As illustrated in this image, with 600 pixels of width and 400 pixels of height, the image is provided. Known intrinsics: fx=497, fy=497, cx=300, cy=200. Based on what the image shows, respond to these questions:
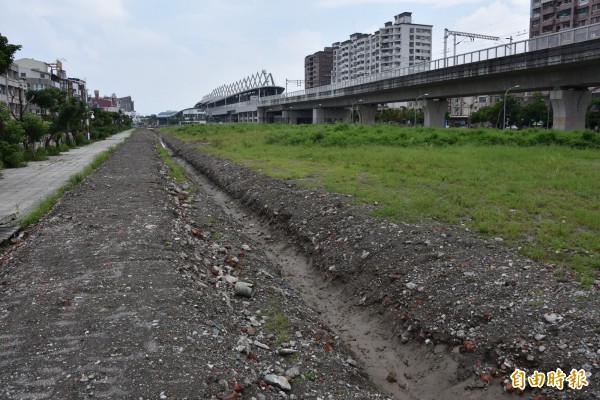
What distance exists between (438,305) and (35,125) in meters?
36.7

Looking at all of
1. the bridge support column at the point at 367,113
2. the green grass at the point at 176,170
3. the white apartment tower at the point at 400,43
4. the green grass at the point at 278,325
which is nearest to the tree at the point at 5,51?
the green grass at the point at 176,170

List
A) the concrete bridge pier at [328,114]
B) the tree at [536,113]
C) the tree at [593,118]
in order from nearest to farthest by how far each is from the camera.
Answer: the tree at [593,118] < the tree at [536,113] < the concrete bridge pier at [328,114]

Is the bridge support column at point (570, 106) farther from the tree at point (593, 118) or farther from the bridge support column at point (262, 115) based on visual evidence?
the bridge support column at point (262, 115)

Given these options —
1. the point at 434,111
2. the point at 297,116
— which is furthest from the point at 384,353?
the point at 297,116

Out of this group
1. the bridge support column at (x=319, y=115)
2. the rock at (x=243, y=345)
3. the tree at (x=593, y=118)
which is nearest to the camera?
the rock at (x=243, y=345)

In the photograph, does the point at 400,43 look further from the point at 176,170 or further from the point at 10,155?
the point at 10,155

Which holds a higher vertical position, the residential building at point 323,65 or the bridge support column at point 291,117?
the residential building at point 323,65

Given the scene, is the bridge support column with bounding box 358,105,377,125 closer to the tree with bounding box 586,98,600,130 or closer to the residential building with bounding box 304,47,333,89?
the tree with bounding box 586,98,600,130

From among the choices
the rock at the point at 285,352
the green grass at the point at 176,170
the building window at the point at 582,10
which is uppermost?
the building window at the point at 582,10

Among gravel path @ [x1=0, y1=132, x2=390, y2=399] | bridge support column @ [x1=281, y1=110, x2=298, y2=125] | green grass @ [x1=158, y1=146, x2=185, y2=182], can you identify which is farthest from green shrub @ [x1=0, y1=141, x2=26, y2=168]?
bridge support column @ [x1=281, y1=110, x2=298, y2=125]

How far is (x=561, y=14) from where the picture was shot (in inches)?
3457

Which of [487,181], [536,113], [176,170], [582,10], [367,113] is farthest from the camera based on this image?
[582,10]

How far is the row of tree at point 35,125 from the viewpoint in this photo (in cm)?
2862

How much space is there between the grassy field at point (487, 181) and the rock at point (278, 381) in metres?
4.89
